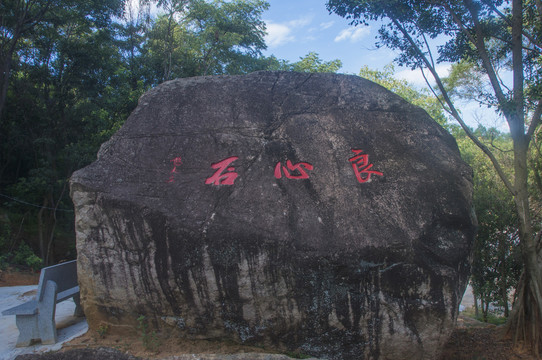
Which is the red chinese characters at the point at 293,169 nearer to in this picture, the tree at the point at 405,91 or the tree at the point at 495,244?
the tree at the point at 495,244

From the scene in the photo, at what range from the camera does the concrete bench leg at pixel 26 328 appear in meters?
4.82

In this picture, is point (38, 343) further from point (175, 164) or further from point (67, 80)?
point (67, 80)

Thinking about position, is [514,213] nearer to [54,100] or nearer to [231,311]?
[231,311]

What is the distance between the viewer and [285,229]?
14.2 feet

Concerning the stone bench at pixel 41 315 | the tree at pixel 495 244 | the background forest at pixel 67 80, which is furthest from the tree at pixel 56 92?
the tree at pixel 495 244

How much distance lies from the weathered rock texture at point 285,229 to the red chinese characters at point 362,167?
0.02m

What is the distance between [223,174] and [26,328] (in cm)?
316

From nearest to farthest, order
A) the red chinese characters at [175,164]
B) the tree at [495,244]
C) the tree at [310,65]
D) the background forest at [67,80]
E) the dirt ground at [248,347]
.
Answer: the dirt ground at [248,347], the red chinese characters at [175,164], the tree at [495,244], the background forest at [67,80], the tree at [310,65]

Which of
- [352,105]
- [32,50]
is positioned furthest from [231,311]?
[32,50]

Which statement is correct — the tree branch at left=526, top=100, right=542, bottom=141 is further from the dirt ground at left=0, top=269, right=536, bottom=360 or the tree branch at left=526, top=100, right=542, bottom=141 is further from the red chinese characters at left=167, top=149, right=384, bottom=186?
the dirt ground at left=0, top=269, right=536, bottom=360

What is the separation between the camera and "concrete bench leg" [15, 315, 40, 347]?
482 cm

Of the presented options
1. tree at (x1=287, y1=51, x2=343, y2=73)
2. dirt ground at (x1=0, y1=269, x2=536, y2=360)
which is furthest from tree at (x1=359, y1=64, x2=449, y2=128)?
dirt ground at (x1=0, y1=269, x2=536, y2=360)

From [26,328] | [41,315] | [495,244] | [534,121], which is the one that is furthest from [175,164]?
[495,244]

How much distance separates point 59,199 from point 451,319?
12.4 meters
